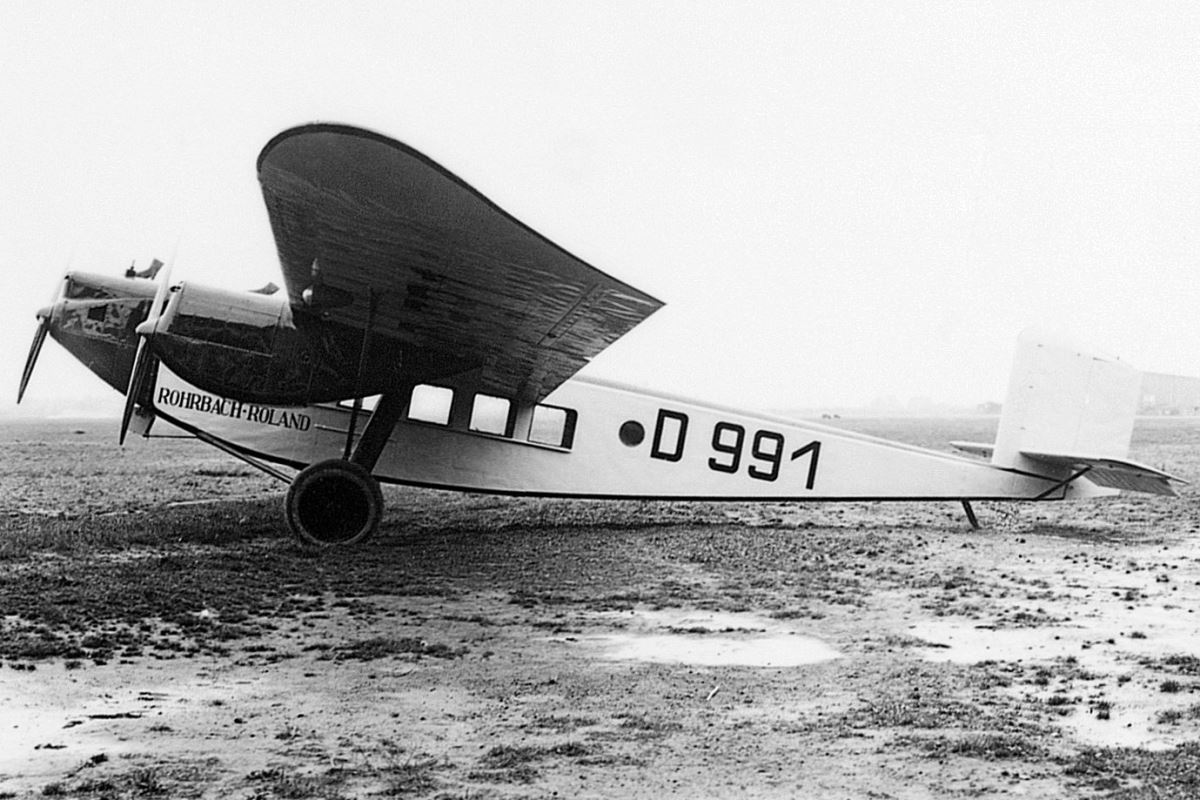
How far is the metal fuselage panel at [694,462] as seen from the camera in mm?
10375

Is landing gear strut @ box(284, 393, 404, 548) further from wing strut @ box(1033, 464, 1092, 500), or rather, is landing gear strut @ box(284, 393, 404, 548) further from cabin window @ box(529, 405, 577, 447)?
wing strut @ box(1033, 464, 1092, 500)

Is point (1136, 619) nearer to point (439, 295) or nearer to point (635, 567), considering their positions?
point (635, 567)

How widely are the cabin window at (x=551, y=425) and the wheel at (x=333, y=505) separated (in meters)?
2.20

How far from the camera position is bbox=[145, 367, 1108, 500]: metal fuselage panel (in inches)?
408

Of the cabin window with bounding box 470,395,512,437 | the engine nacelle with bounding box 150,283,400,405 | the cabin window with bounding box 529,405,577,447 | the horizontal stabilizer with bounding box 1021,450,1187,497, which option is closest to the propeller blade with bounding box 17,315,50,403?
the engine nacelle with bounding box 150,283,400,405

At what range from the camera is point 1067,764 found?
12.2 ft

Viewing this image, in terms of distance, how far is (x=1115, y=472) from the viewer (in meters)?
10.2

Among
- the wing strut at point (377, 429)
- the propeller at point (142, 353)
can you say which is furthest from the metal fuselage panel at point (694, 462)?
the propeller at point (142, 353)

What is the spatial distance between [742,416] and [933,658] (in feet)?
17.7

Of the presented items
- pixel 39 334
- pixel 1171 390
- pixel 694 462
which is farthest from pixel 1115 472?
pixel 1171 390

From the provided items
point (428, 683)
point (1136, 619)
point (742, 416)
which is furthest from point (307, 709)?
point (742, 416)

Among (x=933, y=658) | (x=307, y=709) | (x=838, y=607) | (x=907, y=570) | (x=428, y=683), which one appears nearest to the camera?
(x=307, y=709)

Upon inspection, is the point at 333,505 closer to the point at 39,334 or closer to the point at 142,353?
the point at 142,353

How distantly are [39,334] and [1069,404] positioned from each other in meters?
10.6
